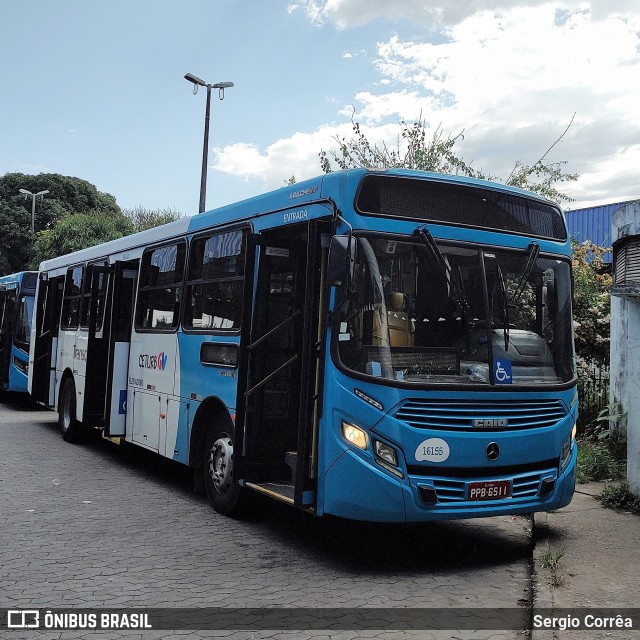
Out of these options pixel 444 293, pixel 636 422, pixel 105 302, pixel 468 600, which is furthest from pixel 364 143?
pixel 468 600

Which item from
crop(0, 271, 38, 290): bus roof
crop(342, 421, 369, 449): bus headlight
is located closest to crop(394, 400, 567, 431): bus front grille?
crop(342, 421, 369, 449): bus headlight

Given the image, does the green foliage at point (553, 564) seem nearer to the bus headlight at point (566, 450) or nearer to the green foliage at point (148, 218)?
the bus headlight at point (566, 450)

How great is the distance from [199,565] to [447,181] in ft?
11.6

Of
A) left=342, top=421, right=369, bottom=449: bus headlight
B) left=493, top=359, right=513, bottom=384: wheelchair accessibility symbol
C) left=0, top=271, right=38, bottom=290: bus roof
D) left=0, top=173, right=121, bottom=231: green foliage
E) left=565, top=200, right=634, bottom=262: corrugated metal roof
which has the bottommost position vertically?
left=342, top=421, right=369, bottom=449: bus headlight

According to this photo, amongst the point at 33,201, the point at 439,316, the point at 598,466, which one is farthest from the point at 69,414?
the point at 33,201

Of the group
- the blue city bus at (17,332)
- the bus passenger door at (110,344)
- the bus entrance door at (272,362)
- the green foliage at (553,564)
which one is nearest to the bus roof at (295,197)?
the bus entrance door at (272,362)

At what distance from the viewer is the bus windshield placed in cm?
611

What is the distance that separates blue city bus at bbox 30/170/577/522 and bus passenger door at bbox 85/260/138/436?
2.60 m

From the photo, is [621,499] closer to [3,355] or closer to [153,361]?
[153,361]

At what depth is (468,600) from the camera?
18.1 feet

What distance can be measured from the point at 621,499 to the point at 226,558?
433 centimetres

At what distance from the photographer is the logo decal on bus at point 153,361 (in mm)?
9369

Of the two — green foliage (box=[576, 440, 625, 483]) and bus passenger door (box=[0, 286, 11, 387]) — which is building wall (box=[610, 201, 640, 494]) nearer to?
green foliage (box=[576, 440, 625, 483])

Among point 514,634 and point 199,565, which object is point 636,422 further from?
point 199,565
